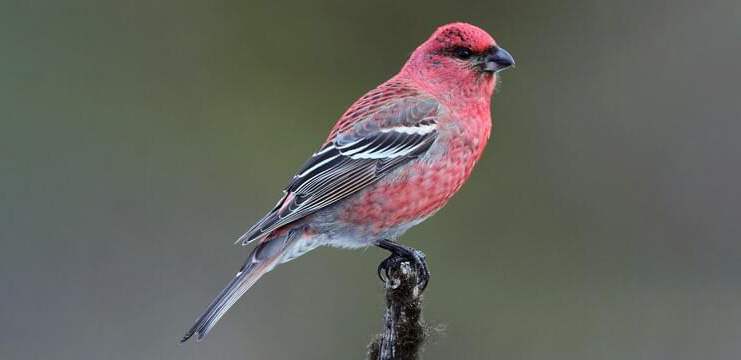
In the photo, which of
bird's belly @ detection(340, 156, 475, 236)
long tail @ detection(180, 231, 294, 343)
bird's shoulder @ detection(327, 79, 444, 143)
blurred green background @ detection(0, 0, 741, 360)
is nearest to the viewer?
long tail @ detection(180, 231, 294, 343)

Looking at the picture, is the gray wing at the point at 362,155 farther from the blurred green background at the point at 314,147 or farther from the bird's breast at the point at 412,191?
the blurred green background at the point at 314,147

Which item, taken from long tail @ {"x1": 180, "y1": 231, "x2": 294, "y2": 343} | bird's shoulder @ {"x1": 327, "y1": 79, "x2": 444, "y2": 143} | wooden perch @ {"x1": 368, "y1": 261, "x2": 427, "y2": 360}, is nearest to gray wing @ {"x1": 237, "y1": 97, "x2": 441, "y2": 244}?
bird's shoulder @ {"x1": 327, "y1": 79, "x2": 444, "y2": 143}

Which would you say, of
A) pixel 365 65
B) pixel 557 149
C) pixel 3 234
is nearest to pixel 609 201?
pixel 557 149

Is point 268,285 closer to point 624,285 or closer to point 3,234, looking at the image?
point 3,234

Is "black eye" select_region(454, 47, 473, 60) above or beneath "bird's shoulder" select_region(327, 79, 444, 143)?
above

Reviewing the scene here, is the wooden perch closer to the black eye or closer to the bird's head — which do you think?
the bird's head

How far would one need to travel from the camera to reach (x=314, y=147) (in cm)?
912

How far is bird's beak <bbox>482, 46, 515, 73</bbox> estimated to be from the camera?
5.40 m

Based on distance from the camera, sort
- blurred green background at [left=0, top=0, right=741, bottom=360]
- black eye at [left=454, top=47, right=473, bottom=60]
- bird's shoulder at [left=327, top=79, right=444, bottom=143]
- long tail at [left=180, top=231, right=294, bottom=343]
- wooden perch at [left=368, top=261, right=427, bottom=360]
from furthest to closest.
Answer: blurred green background at [left=0, top=0, right=741, bottom=360] < black eye at [left=454, top=47, right=473, bottom=60] < bird's shoulder at [left=327, top=79, right=444, bottom=143] < long tail at [left=180, top=231, right=294, bottom=343] < wooden perch at [left=368, top=261, right=427, bottom=360]

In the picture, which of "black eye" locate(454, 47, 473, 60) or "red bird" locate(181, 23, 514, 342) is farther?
"black eye" locate(454, 47, 473, 60)

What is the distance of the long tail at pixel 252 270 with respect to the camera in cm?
502

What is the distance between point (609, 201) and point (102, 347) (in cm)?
432

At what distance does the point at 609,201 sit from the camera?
27.8ft

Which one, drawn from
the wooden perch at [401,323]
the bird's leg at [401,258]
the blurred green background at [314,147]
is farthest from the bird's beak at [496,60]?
the blurred green background at [314,147]
